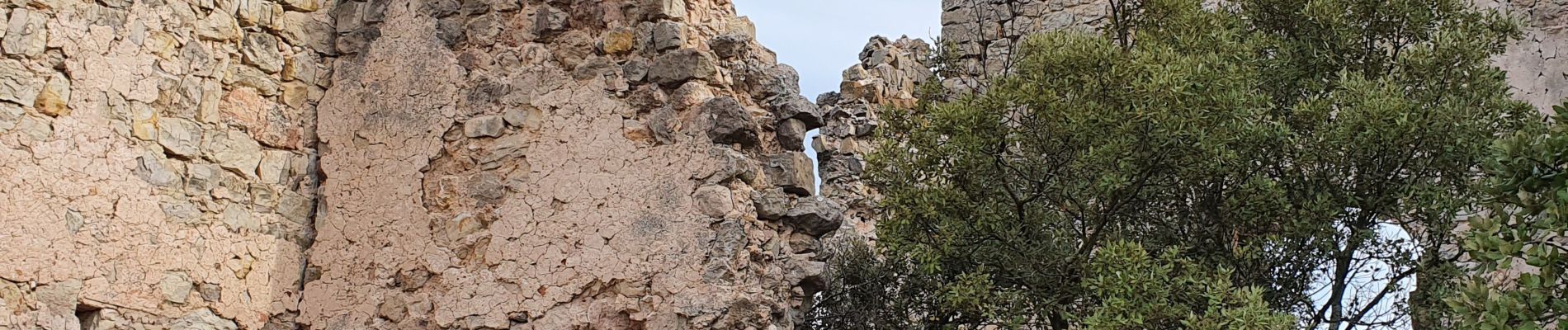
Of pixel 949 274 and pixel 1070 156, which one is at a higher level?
pixel 1070 156

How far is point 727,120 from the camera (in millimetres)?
6438

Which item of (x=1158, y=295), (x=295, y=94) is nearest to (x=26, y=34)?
(x=295, y=94)

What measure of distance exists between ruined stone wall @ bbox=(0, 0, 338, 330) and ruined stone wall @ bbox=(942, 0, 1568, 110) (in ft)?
15.5

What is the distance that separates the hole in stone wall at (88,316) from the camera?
5883mm

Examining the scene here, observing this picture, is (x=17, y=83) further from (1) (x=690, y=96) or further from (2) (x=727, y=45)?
(2) (x=727, y=45)

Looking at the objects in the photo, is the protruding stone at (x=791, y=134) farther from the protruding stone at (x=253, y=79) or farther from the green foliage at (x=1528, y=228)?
the green foliage at (x=1528, y=228)

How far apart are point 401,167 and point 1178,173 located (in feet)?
11.0

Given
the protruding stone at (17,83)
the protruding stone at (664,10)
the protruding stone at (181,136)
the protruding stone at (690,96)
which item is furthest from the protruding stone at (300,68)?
the protruding stone at (690,96)

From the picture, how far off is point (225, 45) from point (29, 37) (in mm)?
955

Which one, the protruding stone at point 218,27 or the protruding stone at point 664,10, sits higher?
the protruding stone at point 664,10

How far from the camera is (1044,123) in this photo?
21.9 ft

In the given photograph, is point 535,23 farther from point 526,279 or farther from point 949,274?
point 949,274

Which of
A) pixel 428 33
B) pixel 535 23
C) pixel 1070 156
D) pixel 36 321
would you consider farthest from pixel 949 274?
pixel 36 321

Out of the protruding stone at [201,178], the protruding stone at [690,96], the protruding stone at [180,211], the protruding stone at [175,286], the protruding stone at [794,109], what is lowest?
the protruding stone at [175,286]
